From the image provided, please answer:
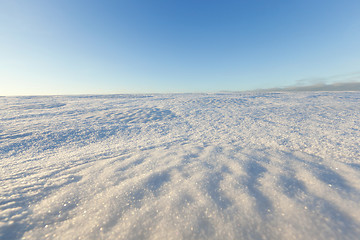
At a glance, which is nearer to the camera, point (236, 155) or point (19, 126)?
point (236, 155)

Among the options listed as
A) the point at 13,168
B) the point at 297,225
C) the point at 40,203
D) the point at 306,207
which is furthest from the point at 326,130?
the point at 13,168

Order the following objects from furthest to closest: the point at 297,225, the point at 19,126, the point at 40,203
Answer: the point at 19,126
the point at 40,203
the point at 297,225

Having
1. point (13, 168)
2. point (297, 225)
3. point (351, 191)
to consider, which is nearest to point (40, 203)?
point (13, 168)

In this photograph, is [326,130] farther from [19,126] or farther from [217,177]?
[19,126]

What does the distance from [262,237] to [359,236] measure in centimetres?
84

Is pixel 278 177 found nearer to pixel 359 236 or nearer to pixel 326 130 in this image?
pixel 359 236

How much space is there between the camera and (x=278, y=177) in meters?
2.32

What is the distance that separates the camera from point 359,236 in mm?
1387

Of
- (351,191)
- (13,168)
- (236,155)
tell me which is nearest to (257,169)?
(236,155)

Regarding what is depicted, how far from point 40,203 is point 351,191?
3.82m

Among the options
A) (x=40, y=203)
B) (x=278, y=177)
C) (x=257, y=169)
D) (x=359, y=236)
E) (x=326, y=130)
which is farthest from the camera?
(x=326, y=130)

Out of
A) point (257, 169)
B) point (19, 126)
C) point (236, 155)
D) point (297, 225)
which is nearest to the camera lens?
point (297, 225)

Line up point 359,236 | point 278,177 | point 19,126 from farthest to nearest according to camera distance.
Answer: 1. point 19,126
2. point 278,177
3. point 359,236

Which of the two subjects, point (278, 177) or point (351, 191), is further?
point (278, 177)
